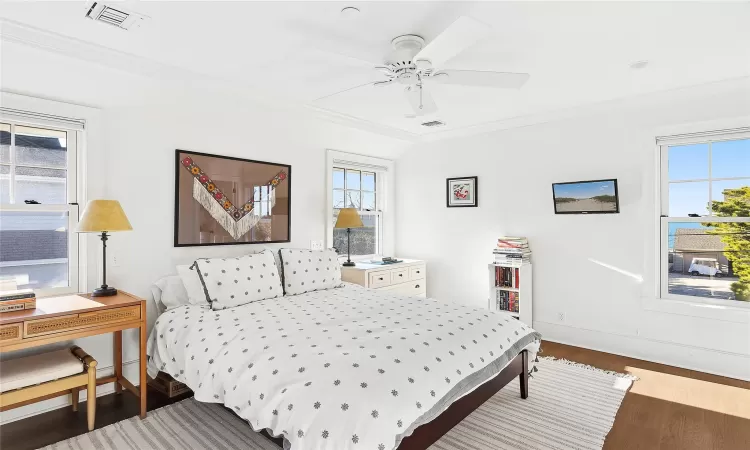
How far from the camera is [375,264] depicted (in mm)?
4648

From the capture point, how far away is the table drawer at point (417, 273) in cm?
481

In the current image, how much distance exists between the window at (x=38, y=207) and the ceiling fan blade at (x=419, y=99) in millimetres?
2382

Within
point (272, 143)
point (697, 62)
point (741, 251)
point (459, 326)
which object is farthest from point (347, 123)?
point (741, 251)

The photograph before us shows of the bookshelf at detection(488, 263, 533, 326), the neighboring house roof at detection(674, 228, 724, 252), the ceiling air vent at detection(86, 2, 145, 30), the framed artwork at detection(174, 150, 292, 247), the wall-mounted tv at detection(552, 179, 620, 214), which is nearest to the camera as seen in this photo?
the ceiling air vent at detection(86, 2, 145, 30)

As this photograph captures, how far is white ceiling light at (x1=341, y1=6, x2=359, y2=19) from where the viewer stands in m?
2.02

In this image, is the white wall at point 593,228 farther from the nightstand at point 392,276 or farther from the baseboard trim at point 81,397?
the baseboard trim at point 81,397

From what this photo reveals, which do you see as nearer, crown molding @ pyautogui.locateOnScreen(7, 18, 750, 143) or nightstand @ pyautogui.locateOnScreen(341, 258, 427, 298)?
crown molding @ pyautogui.locateOnScreen(7, 18, 750, 143)

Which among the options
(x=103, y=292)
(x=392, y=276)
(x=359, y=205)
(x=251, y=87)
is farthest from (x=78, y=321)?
(x=359, y=205)

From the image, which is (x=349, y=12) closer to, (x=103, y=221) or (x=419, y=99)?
(x=419, y=99)

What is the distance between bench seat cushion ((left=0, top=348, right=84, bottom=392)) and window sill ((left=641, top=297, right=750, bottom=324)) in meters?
4.44

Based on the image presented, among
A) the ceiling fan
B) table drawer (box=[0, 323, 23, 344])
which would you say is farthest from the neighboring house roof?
table drawer (box=[0, 323, 23, 344])

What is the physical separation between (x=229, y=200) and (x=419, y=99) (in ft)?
6.38

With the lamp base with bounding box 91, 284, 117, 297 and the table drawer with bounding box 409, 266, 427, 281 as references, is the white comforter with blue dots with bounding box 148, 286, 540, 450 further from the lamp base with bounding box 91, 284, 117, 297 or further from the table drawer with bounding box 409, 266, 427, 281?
the table drawer with bounding box 409, 266, 427, 281

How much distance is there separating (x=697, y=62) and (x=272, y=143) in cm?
349
